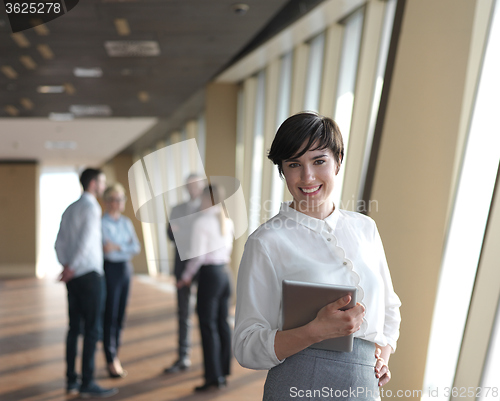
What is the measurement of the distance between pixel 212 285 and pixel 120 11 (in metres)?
2.84

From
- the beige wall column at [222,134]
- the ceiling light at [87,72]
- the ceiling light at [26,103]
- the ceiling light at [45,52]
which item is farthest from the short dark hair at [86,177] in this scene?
the ceiling light at [26,103]

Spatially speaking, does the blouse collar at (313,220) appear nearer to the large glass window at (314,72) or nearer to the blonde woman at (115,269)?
the blonde woman at (115,269)

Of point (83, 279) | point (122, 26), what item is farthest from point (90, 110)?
point (83, 279)

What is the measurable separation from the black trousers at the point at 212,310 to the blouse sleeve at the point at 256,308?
100 inches

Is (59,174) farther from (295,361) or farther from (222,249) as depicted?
(295,361)

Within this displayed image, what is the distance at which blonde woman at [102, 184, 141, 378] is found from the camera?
4.18 metres

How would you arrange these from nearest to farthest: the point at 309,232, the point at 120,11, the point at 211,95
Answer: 1. the point at 309,232
2. the point at 120,11
3. the point at 211,95

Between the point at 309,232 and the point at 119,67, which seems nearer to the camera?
the point at 309,232

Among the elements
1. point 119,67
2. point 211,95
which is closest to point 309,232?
point 119,67

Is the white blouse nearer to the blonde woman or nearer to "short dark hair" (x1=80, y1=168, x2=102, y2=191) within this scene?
"short dark hair" (x1=80, y1=168, x2=102, y2=191)

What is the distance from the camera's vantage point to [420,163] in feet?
9.32

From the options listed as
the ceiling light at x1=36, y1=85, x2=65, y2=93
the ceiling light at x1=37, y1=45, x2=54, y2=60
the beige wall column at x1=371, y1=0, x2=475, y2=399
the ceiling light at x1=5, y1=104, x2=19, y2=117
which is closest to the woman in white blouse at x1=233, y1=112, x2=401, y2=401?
the beige wall column at x1=371, y1=0, x2=475, y2=399

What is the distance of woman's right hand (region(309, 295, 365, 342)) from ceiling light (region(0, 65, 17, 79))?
6471 mm

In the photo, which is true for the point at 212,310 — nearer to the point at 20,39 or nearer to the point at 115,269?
the point at 115,269
